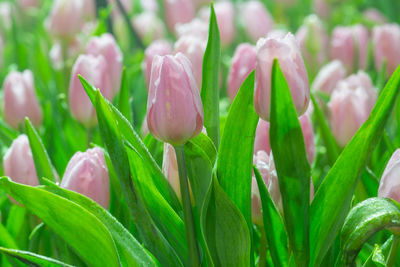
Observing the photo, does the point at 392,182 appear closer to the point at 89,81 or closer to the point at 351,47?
the point at 89,81

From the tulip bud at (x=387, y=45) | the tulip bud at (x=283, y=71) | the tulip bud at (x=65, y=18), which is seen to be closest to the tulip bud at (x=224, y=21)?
the tulip bud at (x=65, y=18)

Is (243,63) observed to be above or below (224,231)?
above

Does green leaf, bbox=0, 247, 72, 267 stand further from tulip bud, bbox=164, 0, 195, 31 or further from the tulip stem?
tulip bud, bbox=164, 0, 195, 31

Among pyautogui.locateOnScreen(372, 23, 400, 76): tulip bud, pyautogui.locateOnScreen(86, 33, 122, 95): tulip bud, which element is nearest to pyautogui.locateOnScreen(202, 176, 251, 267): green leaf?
pyautogui.locateOnScreen(86, 33, 122, 95): tulip bud

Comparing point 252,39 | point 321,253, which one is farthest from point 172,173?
point 252,39

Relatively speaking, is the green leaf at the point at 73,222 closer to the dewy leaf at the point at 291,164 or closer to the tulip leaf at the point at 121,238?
the tulip leaf at the point at 121,238

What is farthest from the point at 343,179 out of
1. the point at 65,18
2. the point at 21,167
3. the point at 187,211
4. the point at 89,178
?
the point at 65,18

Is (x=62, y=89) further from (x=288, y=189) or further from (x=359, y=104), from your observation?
(x=288, y=189)

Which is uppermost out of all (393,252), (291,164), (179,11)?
(179,11)
